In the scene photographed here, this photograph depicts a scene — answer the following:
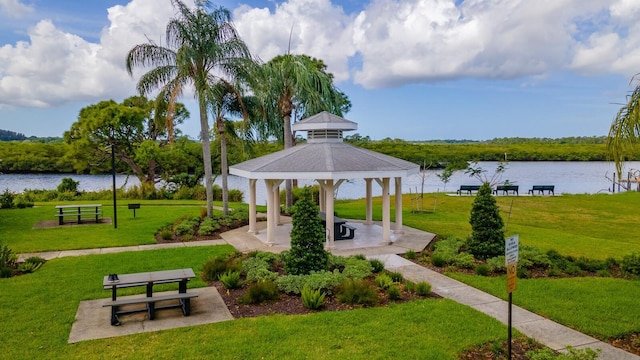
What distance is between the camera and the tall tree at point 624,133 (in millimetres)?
6445

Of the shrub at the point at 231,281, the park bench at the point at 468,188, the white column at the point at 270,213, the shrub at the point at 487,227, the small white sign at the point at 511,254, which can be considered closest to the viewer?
the small white sign at the point at 511,254

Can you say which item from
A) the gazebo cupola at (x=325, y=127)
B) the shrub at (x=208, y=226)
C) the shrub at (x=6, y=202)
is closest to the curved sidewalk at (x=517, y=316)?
the gazebo cupola at (x=325, y=127)

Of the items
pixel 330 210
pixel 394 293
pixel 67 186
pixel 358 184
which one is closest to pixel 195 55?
pixel 330 210

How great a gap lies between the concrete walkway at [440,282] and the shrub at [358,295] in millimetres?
1458

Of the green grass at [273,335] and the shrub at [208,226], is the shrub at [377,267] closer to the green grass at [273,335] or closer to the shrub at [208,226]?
the green grass at [273,335]

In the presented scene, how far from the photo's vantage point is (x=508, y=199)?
1044 inches

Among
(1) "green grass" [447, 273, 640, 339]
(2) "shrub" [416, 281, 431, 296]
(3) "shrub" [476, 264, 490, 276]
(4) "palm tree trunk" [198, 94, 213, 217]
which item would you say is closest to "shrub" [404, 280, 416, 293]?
(2) "shrub" [416, 281, 431, 296]

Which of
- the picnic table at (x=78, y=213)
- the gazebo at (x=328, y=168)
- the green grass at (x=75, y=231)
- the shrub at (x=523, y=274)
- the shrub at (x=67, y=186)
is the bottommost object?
the shrub at (x=523, y=274)

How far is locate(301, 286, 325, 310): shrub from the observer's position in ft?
24.2

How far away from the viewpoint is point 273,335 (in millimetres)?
6219

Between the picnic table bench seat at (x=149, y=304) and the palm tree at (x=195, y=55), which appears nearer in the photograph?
the picnic table bench seat at (x=149, y=304)

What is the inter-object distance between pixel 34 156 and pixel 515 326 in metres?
→ 50.9

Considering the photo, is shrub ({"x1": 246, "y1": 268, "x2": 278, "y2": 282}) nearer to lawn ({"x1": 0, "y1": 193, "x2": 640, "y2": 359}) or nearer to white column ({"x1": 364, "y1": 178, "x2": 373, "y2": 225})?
lawn ({"x1": 0, "y1": 193, "x2": 640, "y2": 359})

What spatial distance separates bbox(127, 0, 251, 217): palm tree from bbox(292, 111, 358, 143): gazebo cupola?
3355 millimetres
